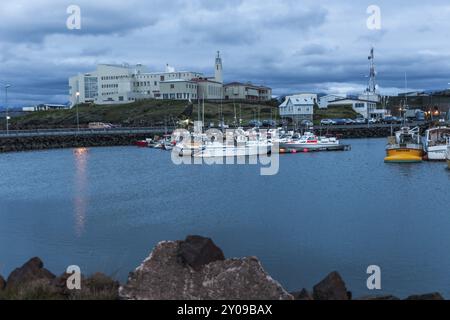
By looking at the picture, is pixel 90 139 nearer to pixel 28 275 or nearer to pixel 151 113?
pixel 151 113

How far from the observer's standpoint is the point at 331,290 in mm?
11867

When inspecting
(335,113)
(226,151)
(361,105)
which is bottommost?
(226,151)

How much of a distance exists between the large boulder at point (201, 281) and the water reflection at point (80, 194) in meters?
13.6

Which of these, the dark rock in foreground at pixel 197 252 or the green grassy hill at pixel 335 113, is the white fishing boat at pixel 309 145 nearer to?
the green grassy hill at pixel 335 113

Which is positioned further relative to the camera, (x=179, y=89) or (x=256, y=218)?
(x=179, y=89)

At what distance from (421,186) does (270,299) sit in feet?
100.0

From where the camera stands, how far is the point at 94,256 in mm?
19500

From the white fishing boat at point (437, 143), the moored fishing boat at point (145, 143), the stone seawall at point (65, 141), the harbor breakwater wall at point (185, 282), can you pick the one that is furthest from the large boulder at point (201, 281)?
the moored fishing boat at point (145, 143)

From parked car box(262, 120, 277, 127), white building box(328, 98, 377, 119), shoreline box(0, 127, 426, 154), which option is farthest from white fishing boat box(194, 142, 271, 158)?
white building box(328, 98, 377, 119)

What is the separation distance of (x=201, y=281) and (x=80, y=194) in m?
27.9

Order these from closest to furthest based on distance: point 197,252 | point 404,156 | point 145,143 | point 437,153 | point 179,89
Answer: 1. point 197,252
2. point 404,156
3. point 437,153
4. point 145,143
5. point 179,89

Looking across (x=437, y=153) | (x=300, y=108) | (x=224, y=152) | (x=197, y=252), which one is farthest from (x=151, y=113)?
(x=197, y=252)

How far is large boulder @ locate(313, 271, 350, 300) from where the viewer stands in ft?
38.6

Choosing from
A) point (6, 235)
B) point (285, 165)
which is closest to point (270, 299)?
point (6, 235)
